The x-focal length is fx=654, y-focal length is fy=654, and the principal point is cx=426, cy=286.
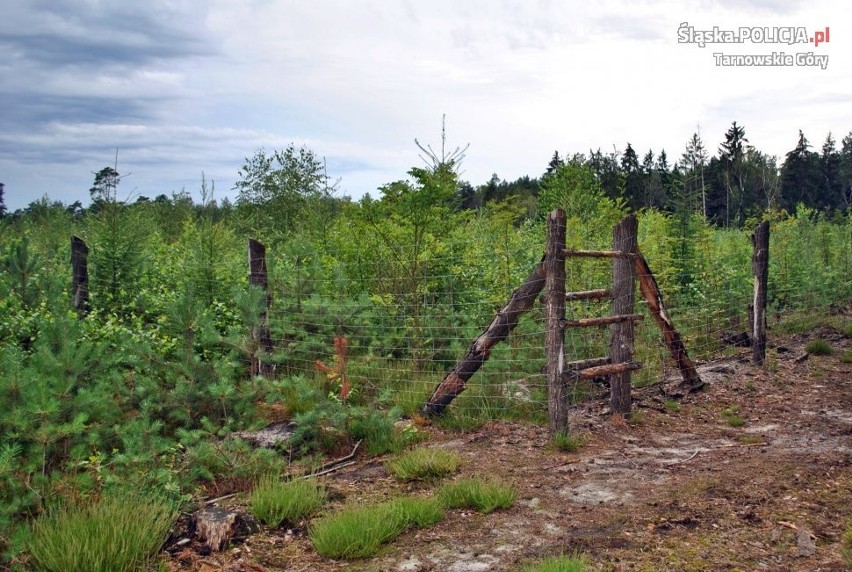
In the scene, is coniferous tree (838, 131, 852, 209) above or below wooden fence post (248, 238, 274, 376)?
above

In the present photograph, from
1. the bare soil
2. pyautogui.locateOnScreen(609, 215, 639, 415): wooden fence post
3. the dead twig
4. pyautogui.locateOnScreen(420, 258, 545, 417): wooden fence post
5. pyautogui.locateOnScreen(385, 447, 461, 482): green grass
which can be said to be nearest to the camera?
the bare soil

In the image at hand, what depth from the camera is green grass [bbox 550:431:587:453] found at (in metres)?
6.05

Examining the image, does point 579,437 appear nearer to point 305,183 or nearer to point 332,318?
point 332,318

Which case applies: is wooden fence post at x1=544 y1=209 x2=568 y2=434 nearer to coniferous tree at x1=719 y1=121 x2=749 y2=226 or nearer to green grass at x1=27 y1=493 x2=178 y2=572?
green grass at x1=27 y1=493 x2=178 y2=572

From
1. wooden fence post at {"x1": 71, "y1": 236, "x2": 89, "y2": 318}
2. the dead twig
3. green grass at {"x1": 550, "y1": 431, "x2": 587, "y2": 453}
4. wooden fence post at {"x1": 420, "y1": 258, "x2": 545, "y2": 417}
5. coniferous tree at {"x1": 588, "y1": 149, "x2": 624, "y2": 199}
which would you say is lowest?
the dead twig

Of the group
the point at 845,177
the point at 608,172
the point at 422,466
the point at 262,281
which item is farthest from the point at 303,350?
the point at 845,177

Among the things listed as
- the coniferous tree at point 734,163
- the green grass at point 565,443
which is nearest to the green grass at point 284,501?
the green grass at point 565,443

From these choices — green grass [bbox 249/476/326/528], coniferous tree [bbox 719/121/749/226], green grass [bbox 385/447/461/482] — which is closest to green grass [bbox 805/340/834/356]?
green grass [bbox 385/447/461/482]

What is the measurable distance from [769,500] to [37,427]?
203 inches

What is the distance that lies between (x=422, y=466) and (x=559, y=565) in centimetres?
199

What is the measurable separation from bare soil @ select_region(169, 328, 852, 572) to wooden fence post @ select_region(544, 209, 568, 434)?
0.34 m

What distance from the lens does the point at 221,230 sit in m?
9.74

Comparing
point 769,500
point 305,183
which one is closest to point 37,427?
point 769,500

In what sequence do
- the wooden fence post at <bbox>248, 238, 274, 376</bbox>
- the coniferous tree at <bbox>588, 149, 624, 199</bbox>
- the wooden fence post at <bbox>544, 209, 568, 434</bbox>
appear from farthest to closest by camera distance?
the coniferous tree at <bbox>588, 149, 624, 199</bbox> → the wooden fence post at <bbox>248, 238, 274, 376</bbox> → the wooden fence post at <bbox>544, 209, 568, 434</bbox>
